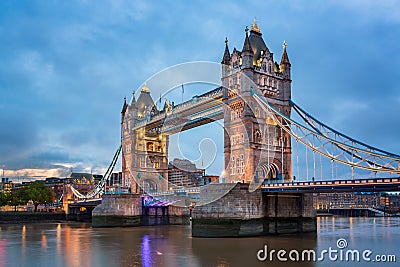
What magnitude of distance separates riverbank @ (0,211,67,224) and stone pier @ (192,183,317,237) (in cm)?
3182

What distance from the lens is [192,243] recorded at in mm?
23750

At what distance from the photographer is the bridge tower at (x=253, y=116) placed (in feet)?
94.1

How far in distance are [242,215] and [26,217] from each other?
3535cm

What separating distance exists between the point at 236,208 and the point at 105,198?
1936 cm

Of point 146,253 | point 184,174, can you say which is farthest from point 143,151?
point 146,253

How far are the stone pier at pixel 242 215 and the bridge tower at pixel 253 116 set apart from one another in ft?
6.02

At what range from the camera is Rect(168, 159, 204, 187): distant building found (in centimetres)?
6494

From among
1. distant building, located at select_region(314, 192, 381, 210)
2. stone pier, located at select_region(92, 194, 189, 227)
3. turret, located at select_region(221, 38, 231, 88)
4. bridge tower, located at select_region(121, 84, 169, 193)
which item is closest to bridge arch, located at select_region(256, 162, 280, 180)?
turret, located at select_region(221, 38, 231, 88)

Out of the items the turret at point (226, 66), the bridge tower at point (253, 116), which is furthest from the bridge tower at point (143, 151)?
the bridge tower at point (253, 116)

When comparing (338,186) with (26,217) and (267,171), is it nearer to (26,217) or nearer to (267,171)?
(267,171)

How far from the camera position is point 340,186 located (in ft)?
76.5

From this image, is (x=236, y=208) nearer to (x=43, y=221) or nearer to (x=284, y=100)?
(x=284, y=100)

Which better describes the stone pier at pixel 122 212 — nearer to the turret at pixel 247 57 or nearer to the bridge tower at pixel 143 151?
the bridge tower at pixel 143 151

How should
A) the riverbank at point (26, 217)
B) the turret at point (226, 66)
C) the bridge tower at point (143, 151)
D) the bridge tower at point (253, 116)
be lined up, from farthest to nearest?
the riverbank at point (26, 217)
the bridge tower at point (143, 151)
the turret at point (226, 66)
the bridge tower at point (253, 116)
